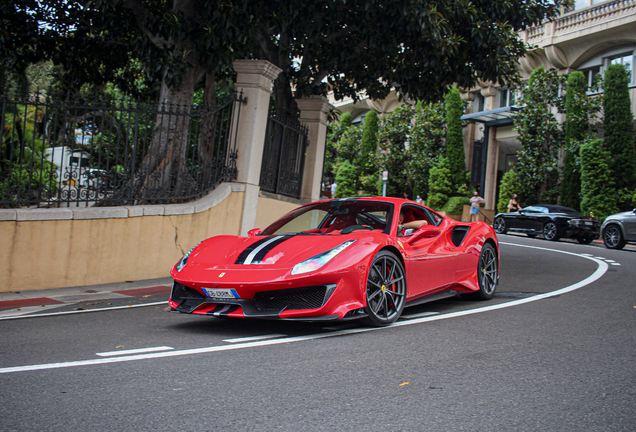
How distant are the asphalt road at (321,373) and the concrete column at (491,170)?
28.5m

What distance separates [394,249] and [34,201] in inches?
183

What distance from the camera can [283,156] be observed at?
12.6 m

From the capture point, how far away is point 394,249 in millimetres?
5879

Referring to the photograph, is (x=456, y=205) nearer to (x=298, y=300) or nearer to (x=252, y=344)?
(x=298, y=300)

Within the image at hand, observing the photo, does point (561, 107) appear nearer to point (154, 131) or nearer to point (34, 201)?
point (154, 131)

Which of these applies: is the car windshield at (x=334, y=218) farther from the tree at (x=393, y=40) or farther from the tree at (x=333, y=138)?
the tree at (x=333, y=138)

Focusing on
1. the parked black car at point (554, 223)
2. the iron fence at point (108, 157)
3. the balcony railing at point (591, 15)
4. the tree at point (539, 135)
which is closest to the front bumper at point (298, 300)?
the iron fence at point (108, 157)

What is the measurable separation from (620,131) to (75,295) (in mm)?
24340

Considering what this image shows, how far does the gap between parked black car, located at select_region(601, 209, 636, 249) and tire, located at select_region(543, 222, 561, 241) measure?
2515 millimetres

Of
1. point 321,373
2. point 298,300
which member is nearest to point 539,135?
point 298,300

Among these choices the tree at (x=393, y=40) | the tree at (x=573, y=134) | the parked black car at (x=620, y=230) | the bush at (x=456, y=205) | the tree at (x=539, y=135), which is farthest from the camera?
the bush at (x=456, y=205)

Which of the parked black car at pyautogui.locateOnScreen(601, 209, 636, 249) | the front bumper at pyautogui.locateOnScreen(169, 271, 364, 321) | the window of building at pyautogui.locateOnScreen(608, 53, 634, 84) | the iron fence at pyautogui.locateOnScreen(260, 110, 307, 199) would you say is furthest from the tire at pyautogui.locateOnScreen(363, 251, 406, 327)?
the window of building at pyautogui.locateOnScreen(608, 53, 634, 84)

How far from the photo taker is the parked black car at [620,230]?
17.5m

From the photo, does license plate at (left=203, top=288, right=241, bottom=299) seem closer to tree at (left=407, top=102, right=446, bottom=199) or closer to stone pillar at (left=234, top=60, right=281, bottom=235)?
stone pillar at (left=234, top=60, right=281, bottom=235)
